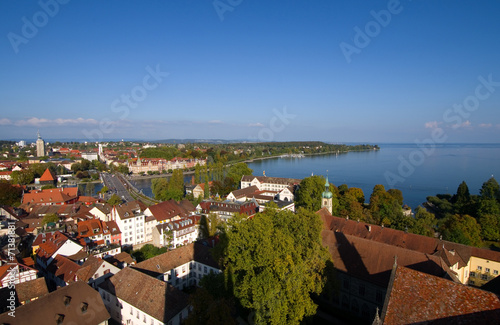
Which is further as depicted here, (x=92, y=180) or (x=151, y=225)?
(x=92, y=180)

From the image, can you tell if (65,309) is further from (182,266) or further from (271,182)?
(271,182)

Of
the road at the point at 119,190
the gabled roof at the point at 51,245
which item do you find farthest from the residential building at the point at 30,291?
the road at the point at 119,190

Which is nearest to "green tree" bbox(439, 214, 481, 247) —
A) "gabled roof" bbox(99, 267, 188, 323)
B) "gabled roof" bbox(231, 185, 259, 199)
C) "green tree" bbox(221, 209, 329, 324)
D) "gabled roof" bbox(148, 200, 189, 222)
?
"green tree" bbox(221, 209, 329, 324)

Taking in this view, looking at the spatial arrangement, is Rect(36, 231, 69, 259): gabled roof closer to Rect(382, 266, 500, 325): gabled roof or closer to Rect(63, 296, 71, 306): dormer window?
Rect(63, 296, 71, 306): dormer window

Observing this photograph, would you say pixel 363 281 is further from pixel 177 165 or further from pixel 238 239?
Answer: pixel 177 165

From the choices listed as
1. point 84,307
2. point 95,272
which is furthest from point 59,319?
point 95,272

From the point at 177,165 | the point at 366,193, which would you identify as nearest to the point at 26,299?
the point at 366,193
